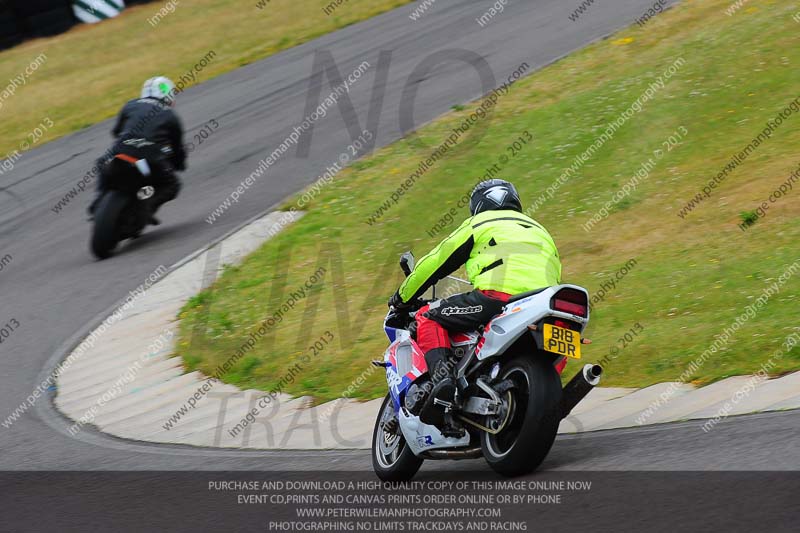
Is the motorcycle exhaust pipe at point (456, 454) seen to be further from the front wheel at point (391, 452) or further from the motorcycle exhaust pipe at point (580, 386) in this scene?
the motorcycle exhaust pipe at point (580, 386)

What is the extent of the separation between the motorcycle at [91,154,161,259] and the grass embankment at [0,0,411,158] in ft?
27.6

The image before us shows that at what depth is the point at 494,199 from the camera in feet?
23.0

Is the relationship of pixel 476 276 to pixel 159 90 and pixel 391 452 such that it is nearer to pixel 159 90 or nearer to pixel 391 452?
pixel 391 452

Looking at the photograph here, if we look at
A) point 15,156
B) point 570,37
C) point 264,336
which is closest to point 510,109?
point 570,37

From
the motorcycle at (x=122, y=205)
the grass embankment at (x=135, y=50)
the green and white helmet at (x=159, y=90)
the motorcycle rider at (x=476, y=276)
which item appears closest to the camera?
the motorcycle rider at (x=476, y=276)

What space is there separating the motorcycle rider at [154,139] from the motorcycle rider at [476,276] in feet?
25.1

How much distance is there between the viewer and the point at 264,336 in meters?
11.3

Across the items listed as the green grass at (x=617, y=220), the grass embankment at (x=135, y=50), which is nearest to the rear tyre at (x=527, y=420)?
the green grass at (x=617, y=220)

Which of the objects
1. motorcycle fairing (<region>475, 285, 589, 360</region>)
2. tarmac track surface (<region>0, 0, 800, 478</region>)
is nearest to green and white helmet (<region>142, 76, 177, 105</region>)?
tarmac track surface (<region>0, 0, 800, 478</region>)

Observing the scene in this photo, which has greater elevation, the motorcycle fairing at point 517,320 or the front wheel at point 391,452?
the motorcycle fairing at point 517,320

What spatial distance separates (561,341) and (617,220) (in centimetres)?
639

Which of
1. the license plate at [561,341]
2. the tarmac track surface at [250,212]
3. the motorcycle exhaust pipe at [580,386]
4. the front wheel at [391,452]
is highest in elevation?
the license plate at [561,341]

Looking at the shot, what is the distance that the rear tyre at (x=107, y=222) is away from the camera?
13711 millimetres

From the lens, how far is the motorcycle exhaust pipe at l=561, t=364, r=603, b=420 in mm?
6199
